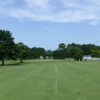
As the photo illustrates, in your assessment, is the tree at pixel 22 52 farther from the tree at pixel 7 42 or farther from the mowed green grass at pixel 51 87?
the mowed green grass at pixel 51 87

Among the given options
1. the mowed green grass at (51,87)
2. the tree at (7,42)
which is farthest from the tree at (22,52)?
the mowed green grass at (51,87)

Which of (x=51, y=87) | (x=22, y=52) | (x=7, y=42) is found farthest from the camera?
(x=22, y=52)

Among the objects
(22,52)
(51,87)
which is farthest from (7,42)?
(51,87)

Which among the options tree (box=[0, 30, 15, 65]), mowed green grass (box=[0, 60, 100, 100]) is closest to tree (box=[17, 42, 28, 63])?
tree (box=[0, 30, 15, 65])

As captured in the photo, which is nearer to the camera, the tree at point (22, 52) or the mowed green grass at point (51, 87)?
the mowed green grass at point (51, 87)

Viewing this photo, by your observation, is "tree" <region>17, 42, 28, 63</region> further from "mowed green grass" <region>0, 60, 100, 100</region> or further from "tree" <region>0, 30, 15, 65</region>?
"mowed green grass" <region>0, 60, 100, 100</region>

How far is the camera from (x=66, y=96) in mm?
7004

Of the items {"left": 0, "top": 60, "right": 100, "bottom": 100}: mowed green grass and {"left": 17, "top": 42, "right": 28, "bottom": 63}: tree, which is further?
{"left": 17, "top": 42, "right": 28, "bottom": 63}: tree

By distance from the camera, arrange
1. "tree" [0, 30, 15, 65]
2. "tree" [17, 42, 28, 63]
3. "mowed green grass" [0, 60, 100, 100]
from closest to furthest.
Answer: "mowed green grass" [0, 60, 100, 100]
"tree" [0, 30, 15, 65]
"tree" [17, 42, 28, 63]

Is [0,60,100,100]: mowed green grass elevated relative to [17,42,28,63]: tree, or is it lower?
lower

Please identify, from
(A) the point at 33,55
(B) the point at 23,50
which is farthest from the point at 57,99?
(A) the point at 33,55

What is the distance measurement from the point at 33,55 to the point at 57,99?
385 feet

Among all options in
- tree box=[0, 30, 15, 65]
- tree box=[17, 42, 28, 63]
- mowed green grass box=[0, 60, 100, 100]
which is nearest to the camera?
mowed green grass box=[0, 60, 100, 100]

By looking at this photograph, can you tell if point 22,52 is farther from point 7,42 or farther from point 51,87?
point 51,87
